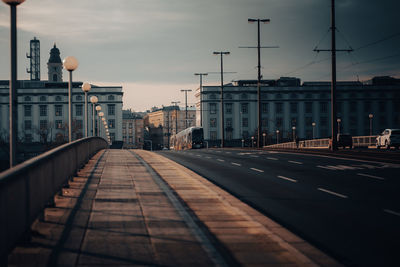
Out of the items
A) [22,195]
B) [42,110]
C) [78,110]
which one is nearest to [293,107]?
[78,110]

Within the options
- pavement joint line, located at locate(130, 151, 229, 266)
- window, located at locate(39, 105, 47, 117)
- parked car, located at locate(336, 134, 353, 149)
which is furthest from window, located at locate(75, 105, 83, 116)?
pavement joint line, located at locate(130, 151, 229, 266)

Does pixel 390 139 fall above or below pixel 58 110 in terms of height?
below

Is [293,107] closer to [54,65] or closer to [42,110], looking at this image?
[42,110]

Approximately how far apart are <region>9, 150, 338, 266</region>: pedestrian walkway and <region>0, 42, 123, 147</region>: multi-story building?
11763 cm

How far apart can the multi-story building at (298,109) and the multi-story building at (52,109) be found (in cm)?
2447

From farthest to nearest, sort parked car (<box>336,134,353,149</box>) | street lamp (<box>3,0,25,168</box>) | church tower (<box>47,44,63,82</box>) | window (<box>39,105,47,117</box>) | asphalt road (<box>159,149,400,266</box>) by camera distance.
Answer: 1. church tower (<box>47,44,63,82</box>)
2. window (<box>39,105,47,117</box>)
3. parked car (<box>336,134,353,149</box>)
4. street lamp (<box>3,0,25,168</box>)
5. asphalt road (<box>159,149,400,266</box>)

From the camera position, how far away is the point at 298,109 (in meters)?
136

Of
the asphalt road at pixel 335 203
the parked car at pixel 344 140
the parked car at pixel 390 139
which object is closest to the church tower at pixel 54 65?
the parked car at pixel 344 140

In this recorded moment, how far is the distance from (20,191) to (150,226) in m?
2.69

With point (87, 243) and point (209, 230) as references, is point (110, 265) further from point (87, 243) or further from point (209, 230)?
point (209, 230)

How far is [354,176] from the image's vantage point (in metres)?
16.8

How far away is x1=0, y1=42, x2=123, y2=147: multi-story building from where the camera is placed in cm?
12825

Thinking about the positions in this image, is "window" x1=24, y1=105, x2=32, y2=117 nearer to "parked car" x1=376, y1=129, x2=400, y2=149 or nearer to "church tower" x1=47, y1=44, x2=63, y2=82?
"church tower" x1=47, y1=44, x2=63, y2=82

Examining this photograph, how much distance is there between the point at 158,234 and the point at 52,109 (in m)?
130
